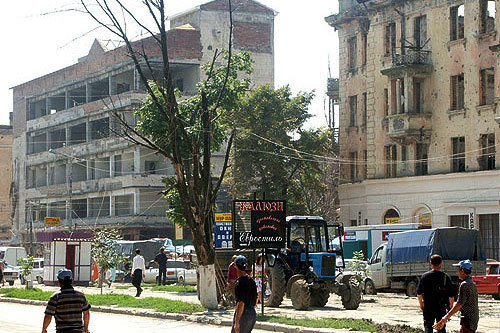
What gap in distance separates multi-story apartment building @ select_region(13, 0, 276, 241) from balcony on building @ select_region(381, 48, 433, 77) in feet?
72.6

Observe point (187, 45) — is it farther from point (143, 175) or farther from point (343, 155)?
point (343, 155)

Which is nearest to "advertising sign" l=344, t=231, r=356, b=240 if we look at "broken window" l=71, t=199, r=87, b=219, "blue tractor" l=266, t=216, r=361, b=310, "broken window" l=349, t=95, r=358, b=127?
"broken window" l=349, t=95, r=358, b=127

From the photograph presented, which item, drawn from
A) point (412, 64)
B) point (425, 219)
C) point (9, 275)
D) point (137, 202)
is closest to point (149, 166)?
point (137, 202)

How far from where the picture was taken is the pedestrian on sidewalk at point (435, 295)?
48.4 feet

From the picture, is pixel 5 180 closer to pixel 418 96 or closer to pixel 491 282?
pixel 418 96

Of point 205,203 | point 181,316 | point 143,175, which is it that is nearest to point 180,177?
point 205,203

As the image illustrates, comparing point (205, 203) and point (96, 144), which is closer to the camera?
point (205, 203)

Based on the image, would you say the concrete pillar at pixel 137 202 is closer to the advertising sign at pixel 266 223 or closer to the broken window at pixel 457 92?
the broken window at pixel 457 92

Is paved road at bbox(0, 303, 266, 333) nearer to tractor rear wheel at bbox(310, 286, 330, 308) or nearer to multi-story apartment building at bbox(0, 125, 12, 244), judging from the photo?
tractor rear wheel at bbox(310, 286, 330, 308)

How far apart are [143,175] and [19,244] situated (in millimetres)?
25798

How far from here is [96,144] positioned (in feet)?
272

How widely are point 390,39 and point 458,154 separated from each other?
8435 mm

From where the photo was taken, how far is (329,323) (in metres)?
22.0

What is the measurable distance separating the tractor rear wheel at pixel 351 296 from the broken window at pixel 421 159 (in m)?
25.3
